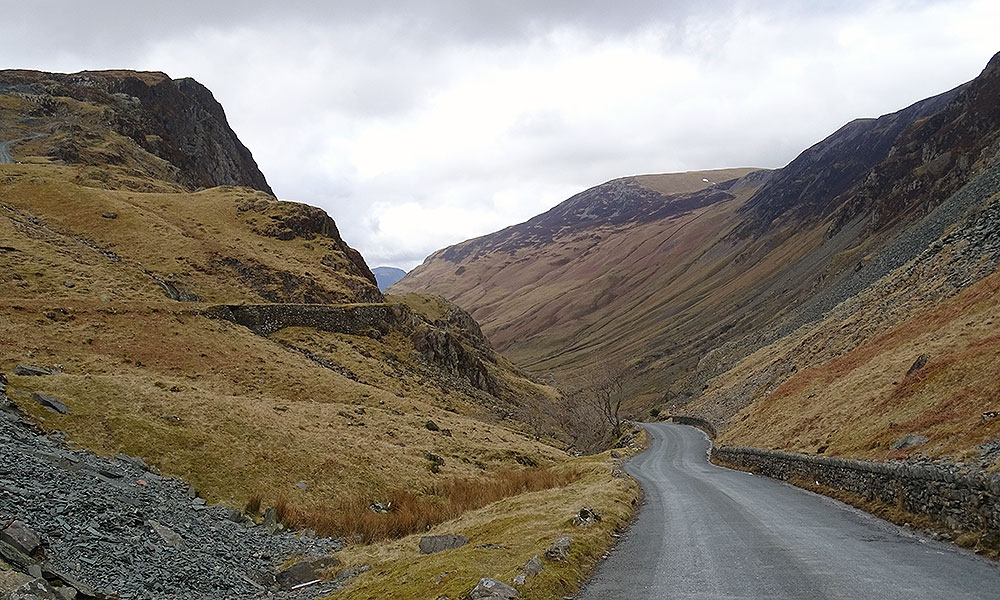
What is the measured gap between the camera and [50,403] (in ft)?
80.6

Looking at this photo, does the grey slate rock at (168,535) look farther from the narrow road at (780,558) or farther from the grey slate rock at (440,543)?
the narrow road at (780,558)

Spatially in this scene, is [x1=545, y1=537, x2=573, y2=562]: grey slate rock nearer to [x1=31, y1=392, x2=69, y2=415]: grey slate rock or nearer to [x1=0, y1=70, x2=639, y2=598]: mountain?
[x1=0, y1=70, x2=639, y2=598]: mountain

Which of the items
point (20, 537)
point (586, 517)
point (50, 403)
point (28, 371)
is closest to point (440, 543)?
point (586, 517)

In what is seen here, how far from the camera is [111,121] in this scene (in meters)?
123

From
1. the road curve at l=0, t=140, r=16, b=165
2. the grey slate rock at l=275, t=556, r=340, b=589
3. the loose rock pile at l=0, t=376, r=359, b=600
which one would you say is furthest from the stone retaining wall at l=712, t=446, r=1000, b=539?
the road curve at l=0, t=140, r=16, b=165

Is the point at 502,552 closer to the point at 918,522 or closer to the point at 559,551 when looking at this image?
the point at 559,551

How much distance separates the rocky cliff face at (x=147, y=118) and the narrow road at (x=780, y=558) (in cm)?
12283

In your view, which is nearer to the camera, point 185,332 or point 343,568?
point 343,568

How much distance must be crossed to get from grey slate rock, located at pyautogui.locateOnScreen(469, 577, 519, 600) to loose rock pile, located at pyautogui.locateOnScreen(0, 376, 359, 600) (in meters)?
6.63

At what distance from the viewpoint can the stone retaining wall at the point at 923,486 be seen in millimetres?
14562

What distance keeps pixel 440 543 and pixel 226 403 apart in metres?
20.4

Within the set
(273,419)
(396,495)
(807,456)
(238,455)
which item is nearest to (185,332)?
(273,419)

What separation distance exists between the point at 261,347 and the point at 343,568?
40.4 meters

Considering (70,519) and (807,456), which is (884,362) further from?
(70,519)
